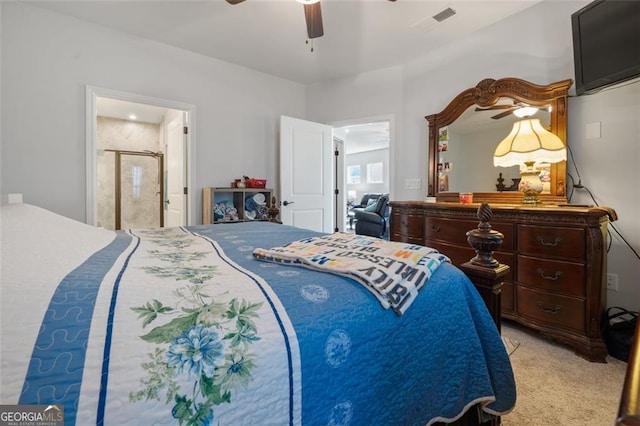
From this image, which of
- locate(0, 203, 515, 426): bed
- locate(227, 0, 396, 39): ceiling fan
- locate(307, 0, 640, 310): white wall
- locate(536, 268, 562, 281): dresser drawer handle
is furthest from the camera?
locate(307, 0, 640, 310): white wall

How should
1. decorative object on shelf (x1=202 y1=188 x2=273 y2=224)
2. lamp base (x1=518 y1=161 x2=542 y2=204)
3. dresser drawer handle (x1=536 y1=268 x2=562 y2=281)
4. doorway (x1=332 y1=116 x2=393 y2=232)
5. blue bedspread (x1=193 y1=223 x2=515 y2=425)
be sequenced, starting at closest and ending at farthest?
1. blue bedspread (x1=193 y1=223 x2=515 y2=425)
2. dresser drawer handle (x1=536 y1=268 x2=562 y2=281)
3. lamp base (x1=518 y1=161 x2=542 y2=204)
4. decorative object on shelf (x1=202 y1=188 x2=273 y2=224)
5. doorway (x1=332 y1=116 x2=393 y2=232)

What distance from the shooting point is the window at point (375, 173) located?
9367 millimetres

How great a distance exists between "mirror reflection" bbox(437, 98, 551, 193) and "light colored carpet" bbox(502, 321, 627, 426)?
126cm

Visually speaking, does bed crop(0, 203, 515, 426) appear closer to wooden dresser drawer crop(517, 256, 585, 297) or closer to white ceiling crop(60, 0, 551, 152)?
wooden dresser drawer crop(517, 256, 585, 297)

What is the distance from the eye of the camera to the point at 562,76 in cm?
235

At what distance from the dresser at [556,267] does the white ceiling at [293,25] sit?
1758mm

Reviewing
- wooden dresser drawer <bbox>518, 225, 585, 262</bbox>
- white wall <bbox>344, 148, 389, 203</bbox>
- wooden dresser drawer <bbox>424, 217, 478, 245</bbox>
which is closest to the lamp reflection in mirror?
wooden dresser drawer <bbox>518, 225, 585, 262</bbox>

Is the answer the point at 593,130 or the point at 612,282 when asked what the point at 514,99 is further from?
the point at 612,282

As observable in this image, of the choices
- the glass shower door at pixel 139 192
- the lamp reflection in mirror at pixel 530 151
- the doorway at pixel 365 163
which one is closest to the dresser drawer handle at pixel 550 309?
the lamp reflection in mirror at pixel 530 151

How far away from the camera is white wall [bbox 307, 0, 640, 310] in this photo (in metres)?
2.04

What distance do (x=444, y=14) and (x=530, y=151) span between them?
1.40 metres

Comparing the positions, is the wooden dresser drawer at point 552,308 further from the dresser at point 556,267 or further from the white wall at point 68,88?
the white wall at point 68,88

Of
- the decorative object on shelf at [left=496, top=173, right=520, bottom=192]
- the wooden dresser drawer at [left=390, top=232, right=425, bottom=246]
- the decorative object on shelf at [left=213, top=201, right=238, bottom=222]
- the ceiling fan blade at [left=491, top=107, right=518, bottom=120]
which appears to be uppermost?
the ceiling fan blade at [left=491, top=107, right=518, bottom=120]

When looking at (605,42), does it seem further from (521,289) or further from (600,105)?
(521,289)
